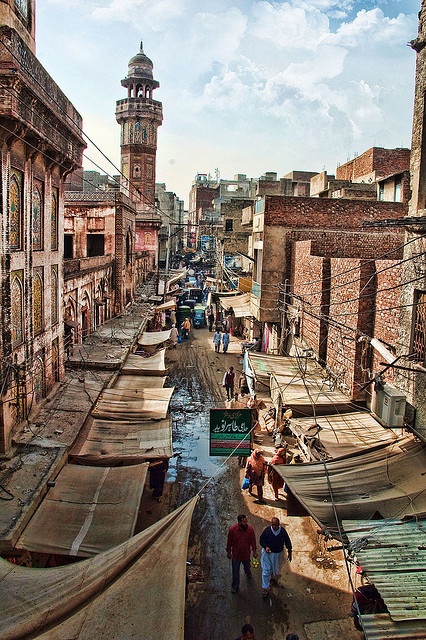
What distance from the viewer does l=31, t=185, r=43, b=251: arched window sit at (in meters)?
13.0

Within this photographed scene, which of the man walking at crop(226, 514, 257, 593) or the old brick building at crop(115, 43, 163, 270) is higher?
the old brick building at crop(115, 43, 163, 270)

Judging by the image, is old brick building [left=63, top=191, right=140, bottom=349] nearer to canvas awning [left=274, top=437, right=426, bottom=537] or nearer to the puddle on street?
the puddle on street

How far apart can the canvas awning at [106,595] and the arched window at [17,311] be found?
5.75 meters

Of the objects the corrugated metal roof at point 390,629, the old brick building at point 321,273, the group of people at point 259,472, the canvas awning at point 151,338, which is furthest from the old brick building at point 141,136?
the corrugated metal roof at point 390,629

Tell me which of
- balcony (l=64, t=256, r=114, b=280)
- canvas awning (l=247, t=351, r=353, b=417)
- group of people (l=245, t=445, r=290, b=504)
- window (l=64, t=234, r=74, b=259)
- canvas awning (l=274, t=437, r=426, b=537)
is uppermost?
window (l=64, t=234, r=74, b=259)

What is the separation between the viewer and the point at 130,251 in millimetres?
34438

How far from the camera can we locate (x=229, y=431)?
10.8 metres

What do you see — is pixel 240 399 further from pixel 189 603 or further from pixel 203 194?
pixel 203 194

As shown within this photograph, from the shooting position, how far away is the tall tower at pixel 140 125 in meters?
45.4

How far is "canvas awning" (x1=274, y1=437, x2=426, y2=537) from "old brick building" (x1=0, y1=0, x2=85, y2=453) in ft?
20.0

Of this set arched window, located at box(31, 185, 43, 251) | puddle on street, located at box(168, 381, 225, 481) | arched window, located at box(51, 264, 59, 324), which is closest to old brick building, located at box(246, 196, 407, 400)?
puddle on street, located at box(168, 381, 225, 481)

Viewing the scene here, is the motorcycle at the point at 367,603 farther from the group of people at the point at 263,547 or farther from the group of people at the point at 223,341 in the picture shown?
the group of people at the point at 223,341

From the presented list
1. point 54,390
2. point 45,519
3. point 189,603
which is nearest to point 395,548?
point 189,603

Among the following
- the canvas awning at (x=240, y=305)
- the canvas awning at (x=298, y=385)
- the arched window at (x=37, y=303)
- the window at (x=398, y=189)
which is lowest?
the canvas awning at (x=298, y=385)
